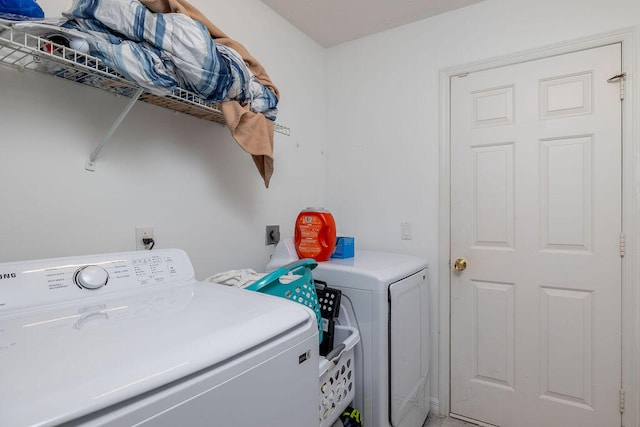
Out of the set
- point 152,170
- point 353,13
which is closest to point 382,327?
point 152,170

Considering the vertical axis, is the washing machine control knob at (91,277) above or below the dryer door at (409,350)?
above

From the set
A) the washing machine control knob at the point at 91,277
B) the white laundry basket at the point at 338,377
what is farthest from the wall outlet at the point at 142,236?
the white laundry basket at the point at 338,377

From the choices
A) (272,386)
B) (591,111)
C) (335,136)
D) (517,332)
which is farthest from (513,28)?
(272,386)

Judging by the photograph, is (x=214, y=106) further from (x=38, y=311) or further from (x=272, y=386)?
(x=272, y=386)

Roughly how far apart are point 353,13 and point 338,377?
82.6 inches

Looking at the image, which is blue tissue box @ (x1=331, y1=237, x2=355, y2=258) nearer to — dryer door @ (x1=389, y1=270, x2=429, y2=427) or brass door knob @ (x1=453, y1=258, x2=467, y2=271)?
dryer door @ (x1=389, y1=270, x2=429, y2=427)

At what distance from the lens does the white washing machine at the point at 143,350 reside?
52 cm

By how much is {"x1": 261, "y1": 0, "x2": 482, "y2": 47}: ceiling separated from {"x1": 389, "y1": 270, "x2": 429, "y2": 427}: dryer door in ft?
5.33

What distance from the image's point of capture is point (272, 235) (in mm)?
2139

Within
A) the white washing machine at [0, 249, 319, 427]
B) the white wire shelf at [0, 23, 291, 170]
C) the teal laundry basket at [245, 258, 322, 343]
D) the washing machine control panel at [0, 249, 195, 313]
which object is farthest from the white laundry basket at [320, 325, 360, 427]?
the white wire shelf at [0, 23, 291, 170]

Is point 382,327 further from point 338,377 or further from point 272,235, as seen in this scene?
point 272,235

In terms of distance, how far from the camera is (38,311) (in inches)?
33.8

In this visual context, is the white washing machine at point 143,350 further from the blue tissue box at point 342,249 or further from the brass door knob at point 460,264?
the brass door knob at point 460,264

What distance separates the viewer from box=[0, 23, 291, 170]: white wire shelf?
92cm
